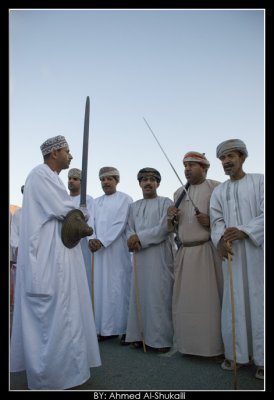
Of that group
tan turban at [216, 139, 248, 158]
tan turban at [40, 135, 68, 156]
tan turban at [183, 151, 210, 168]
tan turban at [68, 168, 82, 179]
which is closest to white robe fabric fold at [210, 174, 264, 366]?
tan turban at [216, 139, 248, 158]

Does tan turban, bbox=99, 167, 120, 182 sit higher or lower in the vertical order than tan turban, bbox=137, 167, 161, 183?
higher

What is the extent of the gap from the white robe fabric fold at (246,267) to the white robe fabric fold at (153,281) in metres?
0.87

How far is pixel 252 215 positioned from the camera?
346cm

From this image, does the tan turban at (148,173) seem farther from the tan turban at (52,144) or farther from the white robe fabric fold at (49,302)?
the white robe fabric fold at (49,302)

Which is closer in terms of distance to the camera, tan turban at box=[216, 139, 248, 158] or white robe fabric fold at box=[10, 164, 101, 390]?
white robe fabric fold at box=[10, 164, 101, 390]

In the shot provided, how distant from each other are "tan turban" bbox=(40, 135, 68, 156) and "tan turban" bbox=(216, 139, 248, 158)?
157 centimetres

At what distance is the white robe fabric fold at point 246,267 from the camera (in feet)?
10.7

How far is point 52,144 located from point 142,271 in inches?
77.9

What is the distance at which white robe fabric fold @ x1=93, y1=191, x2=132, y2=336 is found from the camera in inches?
190

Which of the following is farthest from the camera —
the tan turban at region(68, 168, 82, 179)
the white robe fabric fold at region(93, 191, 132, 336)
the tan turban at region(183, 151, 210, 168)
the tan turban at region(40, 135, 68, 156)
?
the tan turban at region(68, 168, 82, 179)

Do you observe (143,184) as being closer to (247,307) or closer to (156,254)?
(156,254)

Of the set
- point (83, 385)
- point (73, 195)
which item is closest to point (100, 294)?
point (73, 195)

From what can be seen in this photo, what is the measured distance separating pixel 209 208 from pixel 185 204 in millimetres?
343

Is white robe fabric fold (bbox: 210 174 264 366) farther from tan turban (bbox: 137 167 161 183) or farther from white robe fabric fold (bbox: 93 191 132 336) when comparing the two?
white robe fabric fold (bbox: 93 191 132 336)
